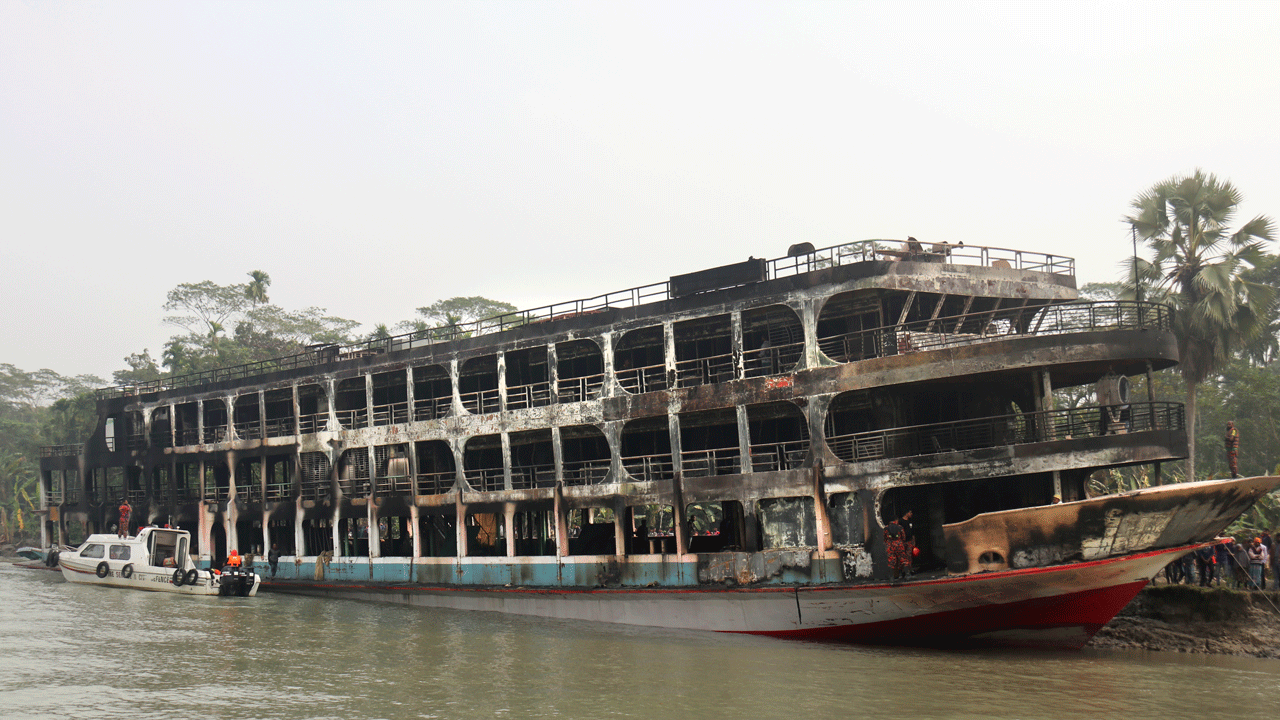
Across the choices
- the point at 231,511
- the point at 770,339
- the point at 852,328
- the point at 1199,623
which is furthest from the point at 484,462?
the point at 1199,623

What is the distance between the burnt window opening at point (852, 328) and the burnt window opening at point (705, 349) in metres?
2.20

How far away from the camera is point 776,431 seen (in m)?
21.7

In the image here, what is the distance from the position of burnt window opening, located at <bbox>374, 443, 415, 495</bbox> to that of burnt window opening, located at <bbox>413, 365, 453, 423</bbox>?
3.66 ft

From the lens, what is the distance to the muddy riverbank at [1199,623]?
58.1 ft

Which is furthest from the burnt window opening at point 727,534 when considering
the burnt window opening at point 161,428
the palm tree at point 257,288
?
the palm tree at point 257,288

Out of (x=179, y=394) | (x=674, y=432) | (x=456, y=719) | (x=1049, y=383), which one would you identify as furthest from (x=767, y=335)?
(x=179, y=394)

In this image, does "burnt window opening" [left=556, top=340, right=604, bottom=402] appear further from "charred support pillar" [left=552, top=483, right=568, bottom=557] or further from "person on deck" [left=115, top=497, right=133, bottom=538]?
"person on deck" [left=115, top=497, right=133, bottom=538]

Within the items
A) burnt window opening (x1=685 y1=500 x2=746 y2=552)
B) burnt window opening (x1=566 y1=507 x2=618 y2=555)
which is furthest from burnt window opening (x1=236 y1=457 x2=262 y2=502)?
burnt window opening (x1=685 y1=500 x2=746 y2=552)

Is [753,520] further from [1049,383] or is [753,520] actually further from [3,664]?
[3,664]

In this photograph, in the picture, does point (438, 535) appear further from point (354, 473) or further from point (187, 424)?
point (187, 424)

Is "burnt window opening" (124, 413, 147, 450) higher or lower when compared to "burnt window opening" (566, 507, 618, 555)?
higher

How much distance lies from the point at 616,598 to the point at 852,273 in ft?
28.1

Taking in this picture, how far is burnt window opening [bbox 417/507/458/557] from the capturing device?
90.5ft

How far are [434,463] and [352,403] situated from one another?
189 inches
